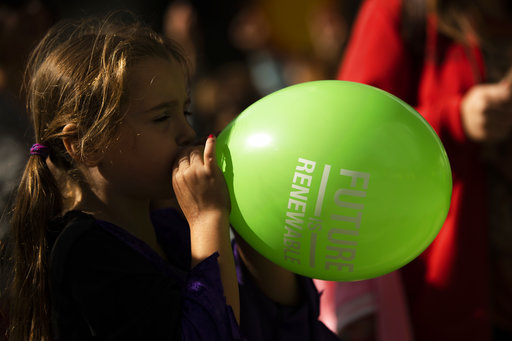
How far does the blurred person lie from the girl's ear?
1035 mm

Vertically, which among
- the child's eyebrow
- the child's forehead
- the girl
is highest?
the child's forehead

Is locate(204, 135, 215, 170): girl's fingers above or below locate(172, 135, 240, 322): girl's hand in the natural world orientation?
above

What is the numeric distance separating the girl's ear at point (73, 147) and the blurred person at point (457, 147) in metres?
1.04

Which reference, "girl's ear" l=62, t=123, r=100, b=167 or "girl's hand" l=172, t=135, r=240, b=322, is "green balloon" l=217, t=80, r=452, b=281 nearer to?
"girl's hand" l=172, t=135, r=240, b=322

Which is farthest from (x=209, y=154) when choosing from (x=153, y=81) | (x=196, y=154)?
(x=153, y=81)

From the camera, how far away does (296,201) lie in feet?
3.86

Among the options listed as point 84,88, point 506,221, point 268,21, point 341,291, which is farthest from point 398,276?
point 268,21

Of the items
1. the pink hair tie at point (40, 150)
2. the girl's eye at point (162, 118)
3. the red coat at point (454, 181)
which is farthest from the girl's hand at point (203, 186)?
Answer: the red coat at point (454, 181)

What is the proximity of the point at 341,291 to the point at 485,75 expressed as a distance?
3.10ft

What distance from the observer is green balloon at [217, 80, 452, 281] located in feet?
3.80

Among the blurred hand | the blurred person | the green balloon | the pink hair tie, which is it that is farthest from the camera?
the blurred person

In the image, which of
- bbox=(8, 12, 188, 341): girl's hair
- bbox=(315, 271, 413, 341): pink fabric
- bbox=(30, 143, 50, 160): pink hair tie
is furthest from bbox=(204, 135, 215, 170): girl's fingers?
bbox=(315, 271, 413, 341): pink fabric

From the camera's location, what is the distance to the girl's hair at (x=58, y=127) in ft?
4.29

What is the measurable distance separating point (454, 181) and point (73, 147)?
1317 mm
